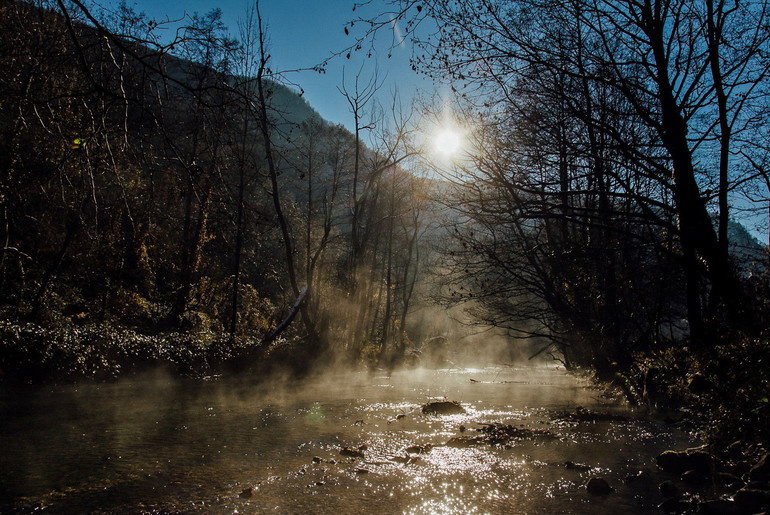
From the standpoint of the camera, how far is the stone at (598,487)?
141 inches

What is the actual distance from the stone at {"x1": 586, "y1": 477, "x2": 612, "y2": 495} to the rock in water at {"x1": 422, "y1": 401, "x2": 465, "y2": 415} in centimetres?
365

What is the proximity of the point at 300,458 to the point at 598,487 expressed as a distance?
2.55m

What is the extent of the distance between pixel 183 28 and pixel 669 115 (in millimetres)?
5508

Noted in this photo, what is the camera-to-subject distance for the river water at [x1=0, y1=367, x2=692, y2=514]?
3262 millimetres

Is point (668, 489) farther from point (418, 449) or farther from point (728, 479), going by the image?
point (418, 449)

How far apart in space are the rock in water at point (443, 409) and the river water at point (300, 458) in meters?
0.23

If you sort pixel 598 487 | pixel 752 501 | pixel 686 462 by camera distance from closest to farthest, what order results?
pixel 752 501 → pixel 598 487 → pixel 686 462

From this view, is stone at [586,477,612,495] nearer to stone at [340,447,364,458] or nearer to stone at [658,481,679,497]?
stone at [658,481,679,497]

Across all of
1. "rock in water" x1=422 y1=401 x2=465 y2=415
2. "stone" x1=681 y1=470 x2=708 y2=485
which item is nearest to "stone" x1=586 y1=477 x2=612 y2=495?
"stone" x1=681 y1=470 x2=708 y2=485

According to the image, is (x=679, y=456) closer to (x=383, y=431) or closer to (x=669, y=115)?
(x=383, y=431)

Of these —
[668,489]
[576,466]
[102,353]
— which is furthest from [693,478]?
[102,353]

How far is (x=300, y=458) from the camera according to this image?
4.37 metres

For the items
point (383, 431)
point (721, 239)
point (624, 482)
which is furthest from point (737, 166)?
point (383, 431)

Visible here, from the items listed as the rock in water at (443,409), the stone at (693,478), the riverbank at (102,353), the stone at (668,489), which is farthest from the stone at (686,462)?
the riverbank at (102,353)
